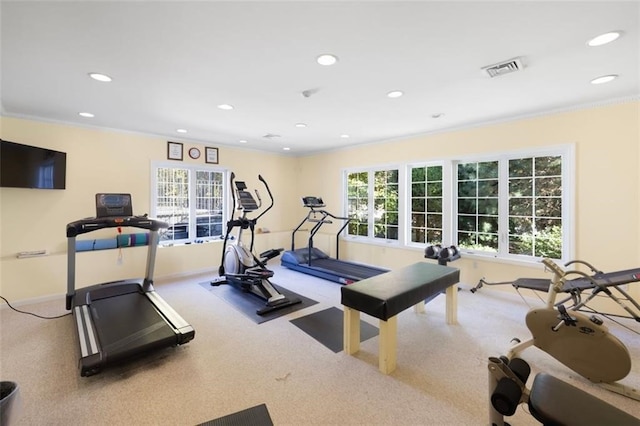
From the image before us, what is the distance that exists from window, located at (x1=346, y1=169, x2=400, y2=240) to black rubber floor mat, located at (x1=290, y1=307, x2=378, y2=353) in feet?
8.17

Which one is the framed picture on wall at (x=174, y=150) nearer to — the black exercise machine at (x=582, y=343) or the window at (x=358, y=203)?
the window at (x=358, y=203)

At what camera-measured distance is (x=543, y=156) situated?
3.86m

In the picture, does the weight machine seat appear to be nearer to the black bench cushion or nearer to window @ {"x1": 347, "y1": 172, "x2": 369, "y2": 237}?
the black bench cushion

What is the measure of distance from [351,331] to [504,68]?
8.76ft

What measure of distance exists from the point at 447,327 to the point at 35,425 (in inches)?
137

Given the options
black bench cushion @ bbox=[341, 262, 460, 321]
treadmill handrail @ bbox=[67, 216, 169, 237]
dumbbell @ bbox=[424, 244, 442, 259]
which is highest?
treadmill handrail @ bbox=[67, 216, 169, 237]

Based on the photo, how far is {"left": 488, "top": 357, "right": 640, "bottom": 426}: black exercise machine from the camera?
1.29 m

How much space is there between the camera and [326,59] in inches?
90.3

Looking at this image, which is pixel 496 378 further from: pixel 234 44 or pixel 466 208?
pixel 466 208

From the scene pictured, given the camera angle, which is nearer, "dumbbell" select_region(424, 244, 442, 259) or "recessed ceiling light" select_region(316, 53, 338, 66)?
"recessed ceiling light" select_region(316, 53, 338, 66)

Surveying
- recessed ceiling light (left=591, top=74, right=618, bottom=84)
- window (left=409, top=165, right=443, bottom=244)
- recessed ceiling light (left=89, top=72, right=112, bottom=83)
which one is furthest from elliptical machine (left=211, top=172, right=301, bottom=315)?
recessed ceiling light (left=591, top=74, right=618, bottom=84)

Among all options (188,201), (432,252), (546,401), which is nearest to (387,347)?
(546,401)

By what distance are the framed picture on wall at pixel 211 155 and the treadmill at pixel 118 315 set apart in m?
2.17

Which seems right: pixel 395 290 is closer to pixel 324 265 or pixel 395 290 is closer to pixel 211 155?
pixel 324 265
